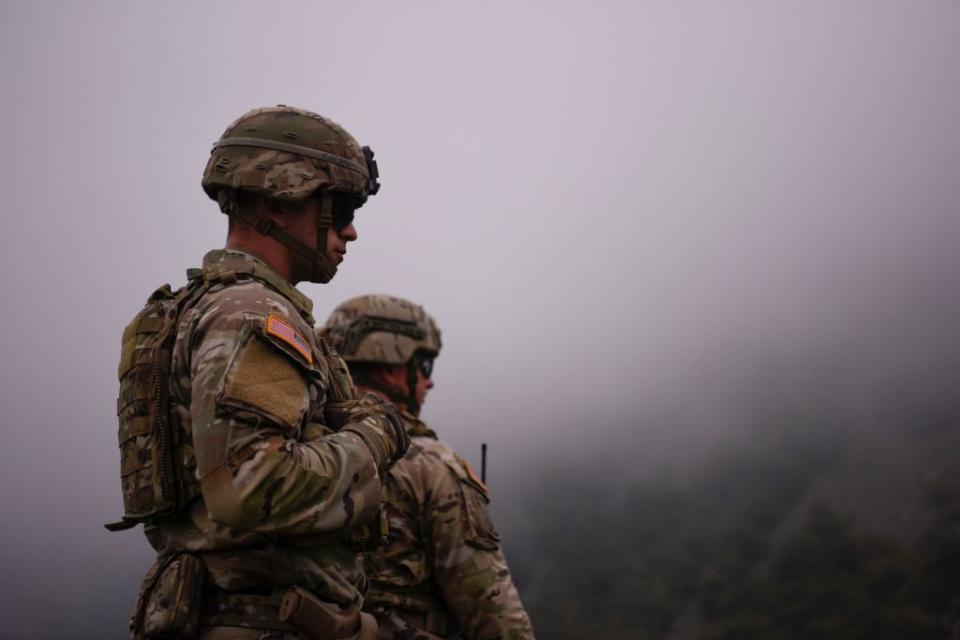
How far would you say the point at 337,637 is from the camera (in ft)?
17.3

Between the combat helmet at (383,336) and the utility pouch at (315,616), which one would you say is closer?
the utility pouch at (315,616)

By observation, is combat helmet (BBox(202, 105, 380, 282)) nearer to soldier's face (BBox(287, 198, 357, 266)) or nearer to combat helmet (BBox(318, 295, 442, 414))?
soldier's face (BBox(287, 198, 357, 266))

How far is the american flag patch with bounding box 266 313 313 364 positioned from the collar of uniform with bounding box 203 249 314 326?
1.52 feet

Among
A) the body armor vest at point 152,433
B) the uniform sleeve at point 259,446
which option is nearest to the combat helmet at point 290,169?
the body armor vest at point 152,433

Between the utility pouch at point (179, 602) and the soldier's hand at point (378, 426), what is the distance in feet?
3.09

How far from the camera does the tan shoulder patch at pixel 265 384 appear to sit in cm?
488

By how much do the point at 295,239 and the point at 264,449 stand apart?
1.45 meters

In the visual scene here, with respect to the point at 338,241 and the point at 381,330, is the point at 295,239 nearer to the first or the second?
the point at 338,241

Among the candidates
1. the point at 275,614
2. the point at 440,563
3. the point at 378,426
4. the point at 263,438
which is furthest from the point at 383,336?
the point at 263,438

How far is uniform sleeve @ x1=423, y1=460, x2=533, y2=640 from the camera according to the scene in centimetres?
862

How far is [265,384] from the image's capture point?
196 inches

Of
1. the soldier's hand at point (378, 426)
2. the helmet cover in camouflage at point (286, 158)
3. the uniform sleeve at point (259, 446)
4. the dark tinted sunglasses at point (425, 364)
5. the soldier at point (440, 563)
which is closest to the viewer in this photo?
→ the uniform sleeve at point (259, 446)

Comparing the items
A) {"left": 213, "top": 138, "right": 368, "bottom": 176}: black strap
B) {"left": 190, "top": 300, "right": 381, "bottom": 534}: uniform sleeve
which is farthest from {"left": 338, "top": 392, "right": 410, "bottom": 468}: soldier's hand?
{"left": 213, "top": 138, "right": 368, "bottom": 176}: black strap

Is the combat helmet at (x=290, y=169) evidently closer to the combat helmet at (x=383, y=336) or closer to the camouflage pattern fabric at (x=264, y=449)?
the camouflage pattern fabric at (x=264, y=449)
